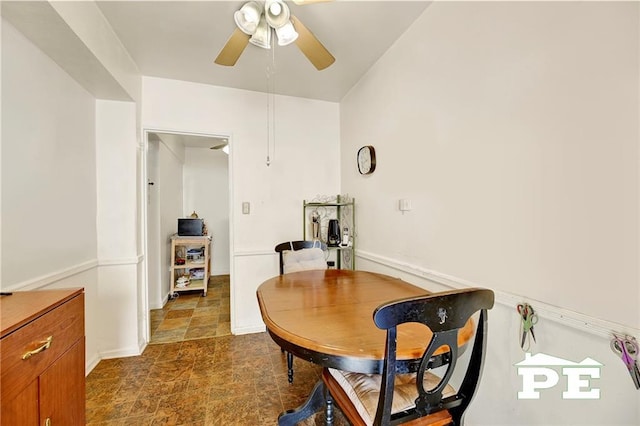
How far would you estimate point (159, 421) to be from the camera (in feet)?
5.12

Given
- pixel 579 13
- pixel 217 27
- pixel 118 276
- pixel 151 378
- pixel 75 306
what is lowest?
pixel 151 378

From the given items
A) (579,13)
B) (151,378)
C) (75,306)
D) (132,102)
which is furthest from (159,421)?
(579,13)

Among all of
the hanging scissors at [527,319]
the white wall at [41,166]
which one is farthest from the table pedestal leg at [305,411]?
the white wall at [41,166]

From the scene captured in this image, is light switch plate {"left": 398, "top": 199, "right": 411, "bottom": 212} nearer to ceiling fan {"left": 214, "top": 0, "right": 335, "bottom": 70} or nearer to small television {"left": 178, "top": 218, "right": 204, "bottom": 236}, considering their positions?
ceiling fan {"left": 214, "top": 0, "right": 335, "bottom": 70}

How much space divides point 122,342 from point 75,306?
4.88ft

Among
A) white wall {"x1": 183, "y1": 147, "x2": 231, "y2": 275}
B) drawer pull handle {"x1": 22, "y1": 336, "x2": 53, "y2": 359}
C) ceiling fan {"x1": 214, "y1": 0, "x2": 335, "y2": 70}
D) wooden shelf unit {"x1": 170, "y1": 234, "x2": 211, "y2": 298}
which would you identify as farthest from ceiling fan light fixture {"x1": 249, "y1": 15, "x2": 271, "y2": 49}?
white wall {"x1": 183, "y1": 147, "x2": 231, "y2": 275}

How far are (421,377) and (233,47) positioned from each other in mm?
1939

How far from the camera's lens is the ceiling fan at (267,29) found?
1.44m

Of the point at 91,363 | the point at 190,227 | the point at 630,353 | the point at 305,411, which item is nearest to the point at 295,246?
the point at 305,411

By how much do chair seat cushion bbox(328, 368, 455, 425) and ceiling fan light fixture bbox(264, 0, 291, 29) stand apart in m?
1.82

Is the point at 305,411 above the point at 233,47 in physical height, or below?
below

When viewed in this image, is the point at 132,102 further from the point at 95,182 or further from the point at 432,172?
the point at 432,172

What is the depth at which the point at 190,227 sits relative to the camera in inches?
159

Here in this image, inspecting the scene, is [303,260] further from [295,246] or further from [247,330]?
[247,330]
